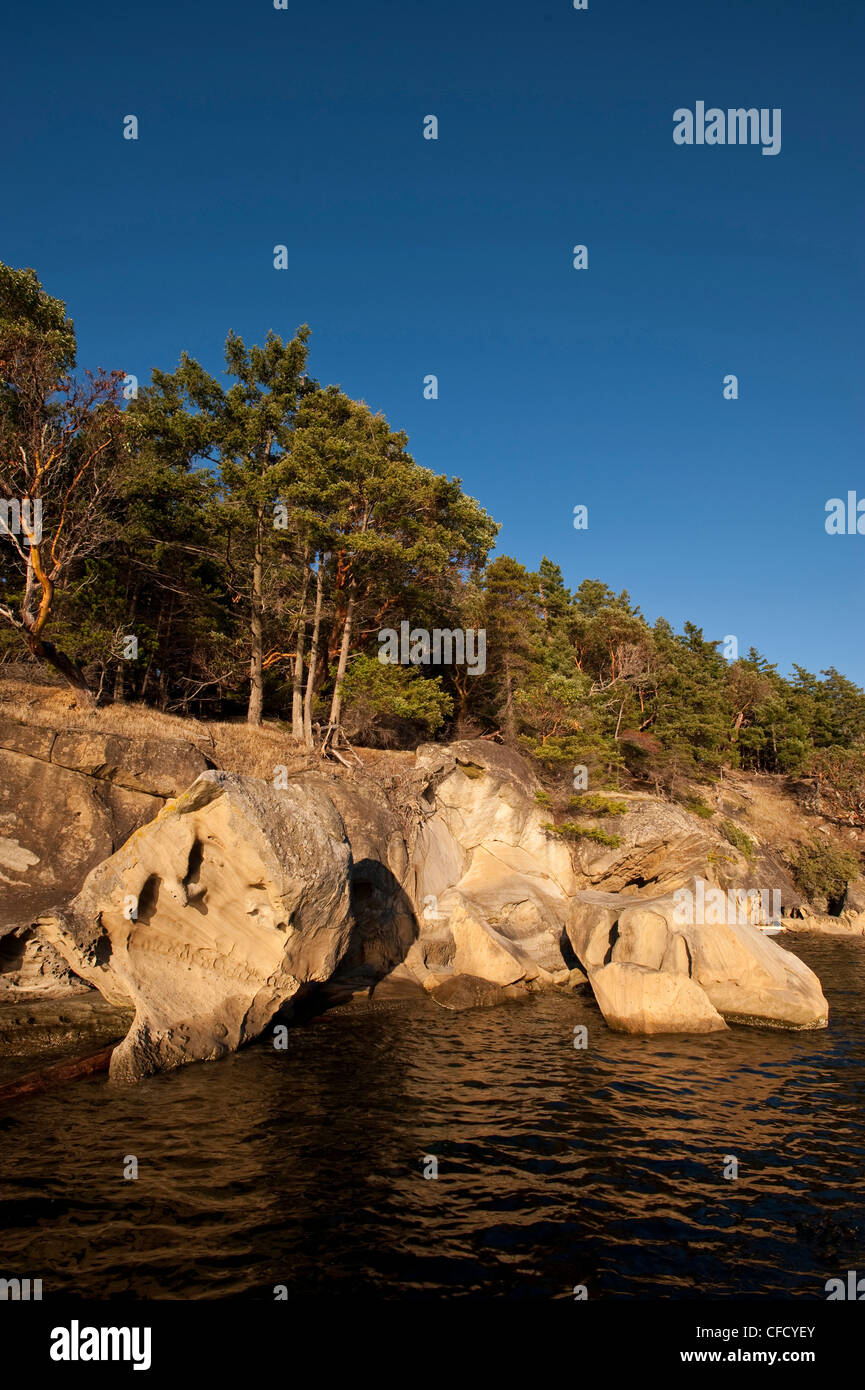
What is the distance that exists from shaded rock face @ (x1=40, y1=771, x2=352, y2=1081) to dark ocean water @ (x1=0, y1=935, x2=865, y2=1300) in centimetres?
103

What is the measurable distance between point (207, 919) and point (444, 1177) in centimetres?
704

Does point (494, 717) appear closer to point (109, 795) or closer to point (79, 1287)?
point (109, 795)

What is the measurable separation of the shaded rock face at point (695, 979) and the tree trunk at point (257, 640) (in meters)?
18.8

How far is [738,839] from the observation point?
115 feet

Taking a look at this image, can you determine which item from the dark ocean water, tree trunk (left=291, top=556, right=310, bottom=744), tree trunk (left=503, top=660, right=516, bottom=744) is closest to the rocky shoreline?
the dark ocean water

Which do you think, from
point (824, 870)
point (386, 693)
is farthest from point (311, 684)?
point (824, 870)

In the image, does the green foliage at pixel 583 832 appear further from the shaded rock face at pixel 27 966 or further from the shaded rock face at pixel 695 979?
the shaded rock face at pixel 27 966

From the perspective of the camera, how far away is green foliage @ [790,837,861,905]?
3819 centimetres

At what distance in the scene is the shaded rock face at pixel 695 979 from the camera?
1595 centimetres

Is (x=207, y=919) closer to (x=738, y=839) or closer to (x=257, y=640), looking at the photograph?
(x=257, y=640)

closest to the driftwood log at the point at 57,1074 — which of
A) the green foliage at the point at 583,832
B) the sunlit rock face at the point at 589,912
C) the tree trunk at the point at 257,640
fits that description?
the sunlit rock face at the point at 589,912

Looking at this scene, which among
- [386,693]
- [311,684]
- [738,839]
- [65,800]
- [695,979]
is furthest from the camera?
[738,839]

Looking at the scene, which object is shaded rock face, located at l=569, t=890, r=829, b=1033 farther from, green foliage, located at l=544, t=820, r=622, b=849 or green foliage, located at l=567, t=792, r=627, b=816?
green foliage, located at l=567, t=792, r=627, b=816
